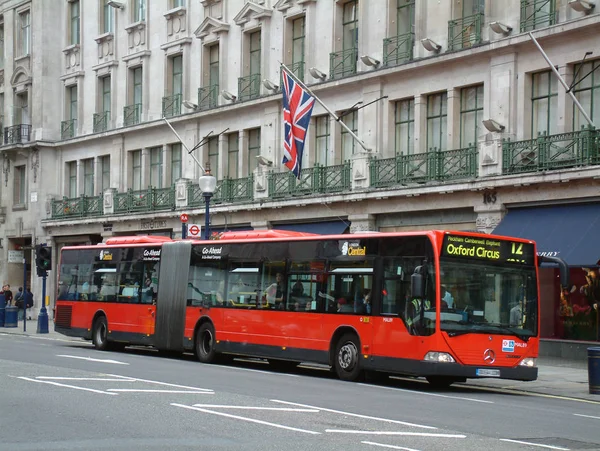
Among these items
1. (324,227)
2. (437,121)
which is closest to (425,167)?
(437,121)

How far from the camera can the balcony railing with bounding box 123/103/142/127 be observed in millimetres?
47500

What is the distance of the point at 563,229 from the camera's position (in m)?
27.7

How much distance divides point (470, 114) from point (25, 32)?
99.8 ft

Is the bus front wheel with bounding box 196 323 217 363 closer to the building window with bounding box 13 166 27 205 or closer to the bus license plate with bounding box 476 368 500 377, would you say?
the bus license plate with bounding box 476 368 500 377

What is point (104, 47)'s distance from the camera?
50.1 meters

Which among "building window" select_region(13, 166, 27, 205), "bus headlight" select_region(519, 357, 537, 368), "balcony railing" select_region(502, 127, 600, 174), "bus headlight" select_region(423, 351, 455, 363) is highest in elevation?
"building window" select_region(13, 166, 27, 205)

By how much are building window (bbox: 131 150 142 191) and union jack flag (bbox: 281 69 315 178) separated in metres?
15.8

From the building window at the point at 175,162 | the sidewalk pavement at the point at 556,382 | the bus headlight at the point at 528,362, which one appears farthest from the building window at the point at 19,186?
the bus headlight at the point at 528,362

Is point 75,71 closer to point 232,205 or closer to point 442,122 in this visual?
point 232,205

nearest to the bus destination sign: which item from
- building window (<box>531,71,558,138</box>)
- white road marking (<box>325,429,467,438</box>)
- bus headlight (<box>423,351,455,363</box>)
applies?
bus headlight (<box>423,351,455,363</box>)

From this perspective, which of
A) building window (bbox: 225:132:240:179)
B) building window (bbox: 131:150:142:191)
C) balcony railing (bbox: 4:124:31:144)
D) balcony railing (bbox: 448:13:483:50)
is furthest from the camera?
balcony railing (bbox: 4:124:31:144)

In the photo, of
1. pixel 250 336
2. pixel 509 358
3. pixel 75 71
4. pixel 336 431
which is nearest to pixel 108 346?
pixel 250 336

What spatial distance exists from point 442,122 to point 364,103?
10.9 feet

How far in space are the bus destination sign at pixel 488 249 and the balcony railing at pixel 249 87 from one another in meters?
20.7
